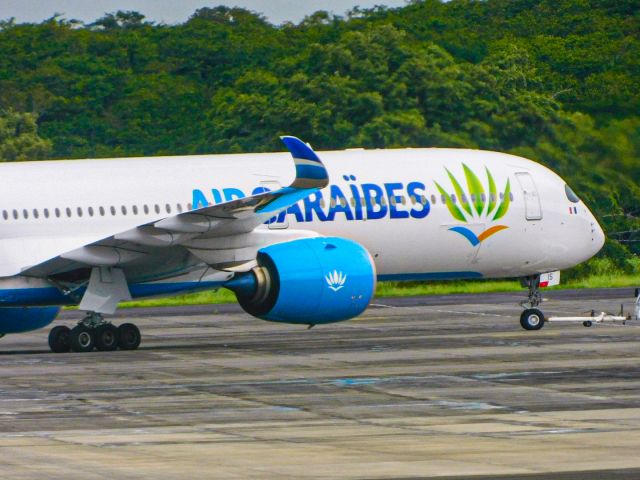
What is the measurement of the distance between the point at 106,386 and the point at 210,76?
213 feet

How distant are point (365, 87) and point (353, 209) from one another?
94.5ft

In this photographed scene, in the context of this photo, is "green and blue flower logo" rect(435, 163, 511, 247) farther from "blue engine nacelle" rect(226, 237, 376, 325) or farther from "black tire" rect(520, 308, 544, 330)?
"blue engine nacelle" rect(226, 237, 376, 325)

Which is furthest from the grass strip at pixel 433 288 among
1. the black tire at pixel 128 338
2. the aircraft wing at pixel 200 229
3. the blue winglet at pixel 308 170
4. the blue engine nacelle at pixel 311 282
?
the blue winglet at pixel 308 170

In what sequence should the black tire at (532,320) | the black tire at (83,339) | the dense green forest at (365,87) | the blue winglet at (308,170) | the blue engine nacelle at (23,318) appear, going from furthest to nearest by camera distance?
the dense green forest at (365,87) < the black tire at (532,320) < the blue engine nacelle at (23,318) < the black tire at (83,339) < the blue winglet at (308,170)

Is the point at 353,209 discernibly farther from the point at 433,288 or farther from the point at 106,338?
the point at 433,288

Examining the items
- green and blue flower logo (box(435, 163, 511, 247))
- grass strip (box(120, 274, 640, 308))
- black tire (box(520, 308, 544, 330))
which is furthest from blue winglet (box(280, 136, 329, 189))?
grass strip (box(120, 274, 640, 308))

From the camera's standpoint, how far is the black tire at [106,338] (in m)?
30.2

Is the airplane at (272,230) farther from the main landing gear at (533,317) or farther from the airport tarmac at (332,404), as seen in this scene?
the airport tarmac at (332,404)

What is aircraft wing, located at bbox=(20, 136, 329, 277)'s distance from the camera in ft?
91.1

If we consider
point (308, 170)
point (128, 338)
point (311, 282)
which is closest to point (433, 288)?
point (128, 338)

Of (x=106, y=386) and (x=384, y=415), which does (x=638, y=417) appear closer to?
(x=384, y=415)

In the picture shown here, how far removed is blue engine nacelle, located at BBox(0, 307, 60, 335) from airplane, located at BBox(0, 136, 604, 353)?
1.2 inches

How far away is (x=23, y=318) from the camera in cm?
3148

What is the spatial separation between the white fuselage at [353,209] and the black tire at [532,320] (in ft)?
3.60
